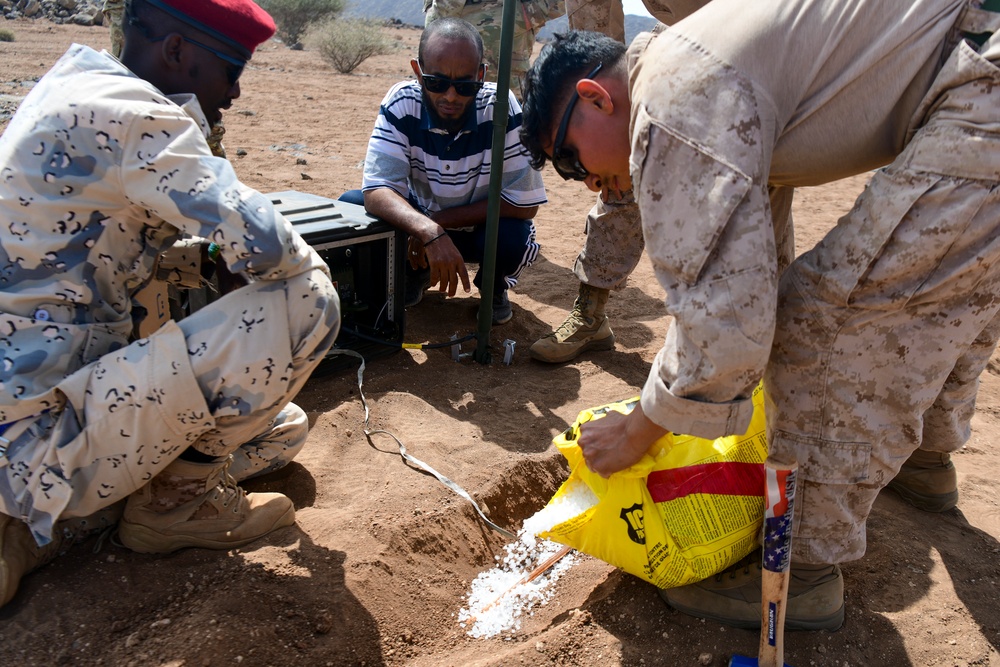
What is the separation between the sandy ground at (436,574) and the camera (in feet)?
6.44

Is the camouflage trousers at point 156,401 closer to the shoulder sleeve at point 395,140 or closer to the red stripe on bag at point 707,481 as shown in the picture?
the red stripe on bag at point 707,481

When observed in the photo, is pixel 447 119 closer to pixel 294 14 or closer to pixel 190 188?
pixel 190 188

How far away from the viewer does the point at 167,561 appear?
212 centimetres

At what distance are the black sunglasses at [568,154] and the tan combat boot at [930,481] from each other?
5.01 ft

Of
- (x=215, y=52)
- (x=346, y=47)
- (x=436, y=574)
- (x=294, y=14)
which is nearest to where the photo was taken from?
(x=215, y=52)

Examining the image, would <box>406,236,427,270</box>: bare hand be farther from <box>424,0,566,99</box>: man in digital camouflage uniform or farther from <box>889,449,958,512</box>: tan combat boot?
<box>424,0,566,99</box>: man in digital camouflage uniform

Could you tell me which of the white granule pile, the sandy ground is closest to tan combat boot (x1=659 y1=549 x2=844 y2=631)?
the sandy ground

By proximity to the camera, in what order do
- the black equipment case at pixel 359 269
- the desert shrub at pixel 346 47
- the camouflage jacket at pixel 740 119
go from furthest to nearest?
the desert shrub at pixel 346 47 < the black equipment case at pixel 359 269 < the camouflage jacket at pixel 740 119

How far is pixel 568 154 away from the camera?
1.91 metres

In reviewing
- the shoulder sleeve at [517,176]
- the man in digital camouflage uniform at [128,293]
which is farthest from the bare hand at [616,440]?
the shoulder sleeve at [517,176]

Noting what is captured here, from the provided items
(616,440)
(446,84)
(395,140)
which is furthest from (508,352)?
(616,440)

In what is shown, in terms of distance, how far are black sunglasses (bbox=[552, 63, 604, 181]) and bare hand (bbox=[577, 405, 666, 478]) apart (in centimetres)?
58

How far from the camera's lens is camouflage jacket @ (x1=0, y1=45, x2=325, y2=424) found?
1784 millimetres

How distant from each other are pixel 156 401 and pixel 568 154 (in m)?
1.11
